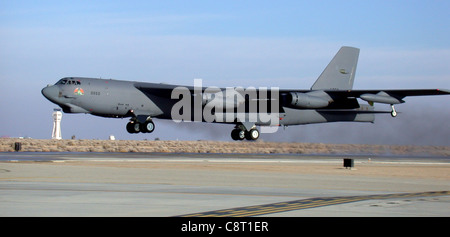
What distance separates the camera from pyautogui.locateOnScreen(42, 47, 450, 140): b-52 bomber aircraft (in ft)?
153

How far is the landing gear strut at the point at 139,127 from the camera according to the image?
1946 inches

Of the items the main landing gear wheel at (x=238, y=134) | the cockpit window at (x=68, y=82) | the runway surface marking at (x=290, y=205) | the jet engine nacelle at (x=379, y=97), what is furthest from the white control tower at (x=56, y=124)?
the runway surface marking at (x=290, y=205)

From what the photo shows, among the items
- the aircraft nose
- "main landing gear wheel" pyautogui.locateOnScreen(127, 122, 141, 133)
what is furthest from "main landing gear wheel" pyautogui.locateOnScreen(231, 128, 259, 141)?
the aircraft nose

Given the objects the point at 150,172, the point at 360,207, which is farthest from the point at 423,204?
the point at 150,172

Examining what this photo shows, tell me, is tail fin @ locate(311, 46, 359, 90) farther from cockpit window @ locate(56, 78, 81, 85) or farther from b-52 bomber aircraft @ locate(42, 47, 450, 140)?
cockpit window @ locate(56, 78, 81, 85)

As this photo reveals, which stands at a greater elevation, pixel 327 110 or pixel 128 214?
pixel 327 110

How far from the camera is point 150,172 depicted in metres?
30.9

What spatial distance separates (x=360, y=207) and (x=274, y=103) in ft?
124

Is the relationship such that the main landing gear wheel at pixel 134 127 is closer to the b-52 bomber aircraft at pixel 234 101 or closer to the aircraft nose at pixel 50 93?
the b-52 bomber aircraft at pixel 234 101

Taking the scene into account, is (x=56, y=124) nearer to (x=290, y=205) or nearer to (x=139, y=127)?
(x=139, y=127)

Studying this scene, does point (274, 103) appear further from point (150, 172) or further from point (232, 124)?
point (150, 172)

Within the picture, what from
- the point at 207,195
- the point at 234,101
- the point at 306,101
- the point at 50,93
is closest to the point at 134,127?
the point at 50,93

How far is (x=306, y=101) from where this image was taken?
50.4m

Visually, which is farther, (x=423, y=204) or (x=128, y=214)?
(x=423, y=204)
